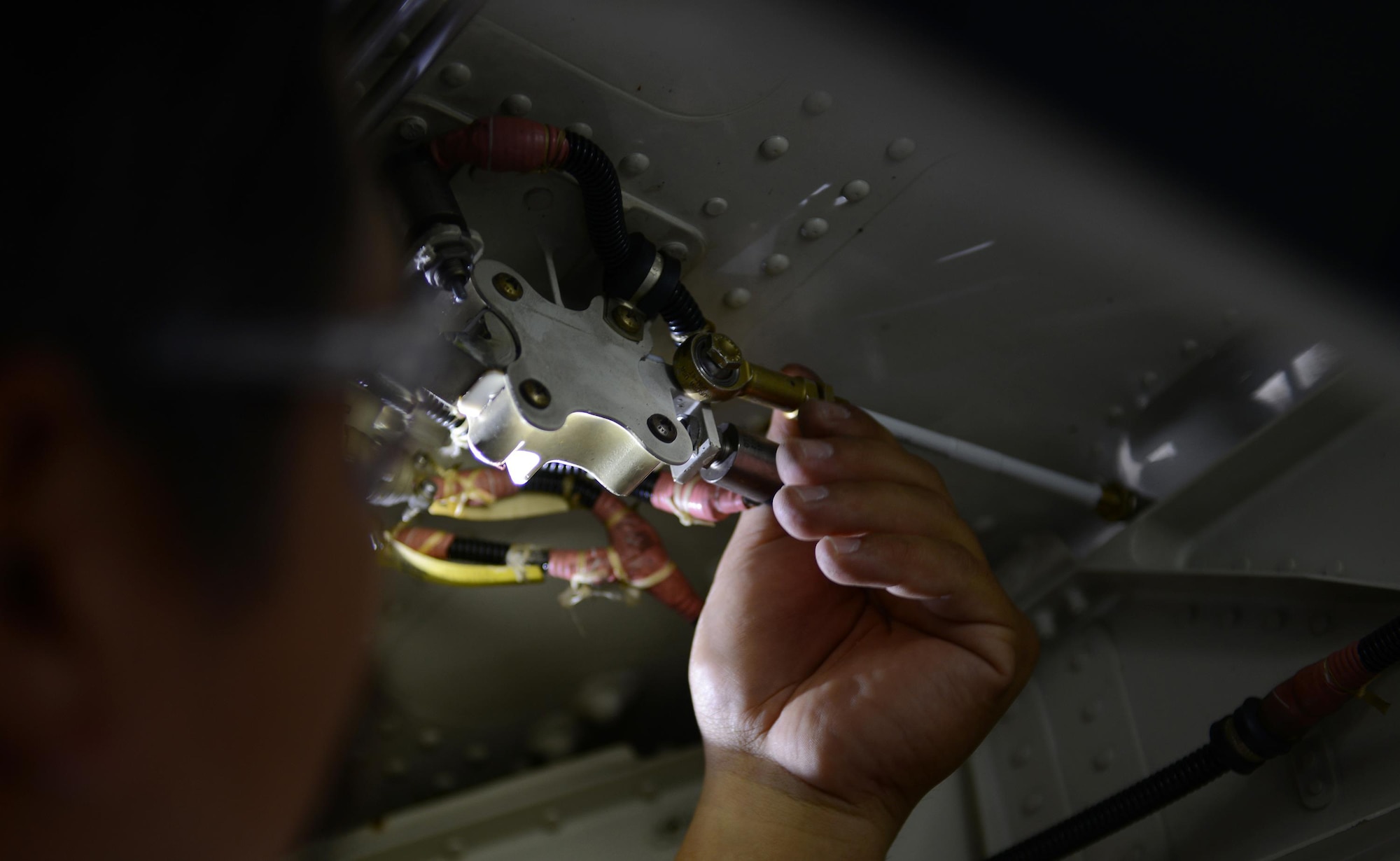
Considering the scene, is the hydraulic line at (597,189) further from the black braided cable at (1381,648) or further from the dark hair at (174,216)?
the black braided cable at (1381,648)

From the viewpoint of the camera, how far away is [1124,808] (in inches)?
35.2

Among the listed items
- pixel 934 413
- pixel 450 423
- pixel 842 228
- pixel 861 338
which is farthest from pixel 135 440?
pixel 934 413

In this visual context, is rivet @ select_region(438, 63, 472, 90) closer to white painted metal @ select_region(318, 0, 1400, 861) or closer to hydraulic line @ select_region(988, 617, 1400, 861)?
white painted metal @ select_region(318, 0, 1400, 861)

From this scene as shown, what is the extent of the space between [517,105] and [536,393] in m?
0.23

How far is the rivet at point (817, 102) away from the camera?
0.68 meters

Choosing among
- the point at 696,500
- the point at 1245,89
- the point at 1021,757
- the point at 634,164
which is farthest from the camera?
the point at 1021,757

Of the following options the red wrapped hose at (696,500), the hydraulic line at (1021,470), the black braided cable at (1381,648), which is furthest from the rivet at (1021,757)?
the red wrapped hose at (696,500)

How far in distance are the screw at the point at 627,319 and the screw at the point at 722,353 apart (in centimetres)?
6

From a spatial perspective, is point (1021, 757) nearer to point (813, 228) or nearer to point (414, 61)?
point (813, 228)

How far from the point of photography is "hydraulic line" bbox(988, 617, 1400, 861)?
77cm

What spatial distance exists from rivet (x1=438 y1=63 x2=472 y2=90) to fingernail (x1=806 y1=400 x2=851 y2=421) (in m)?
0.37

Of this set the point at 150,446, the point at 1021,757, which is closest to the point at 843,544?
the point at 150,446

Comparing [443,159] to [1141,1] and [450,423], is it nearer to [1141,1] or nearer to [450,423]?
[450,423]

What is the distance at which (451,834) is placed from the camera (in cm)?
110
